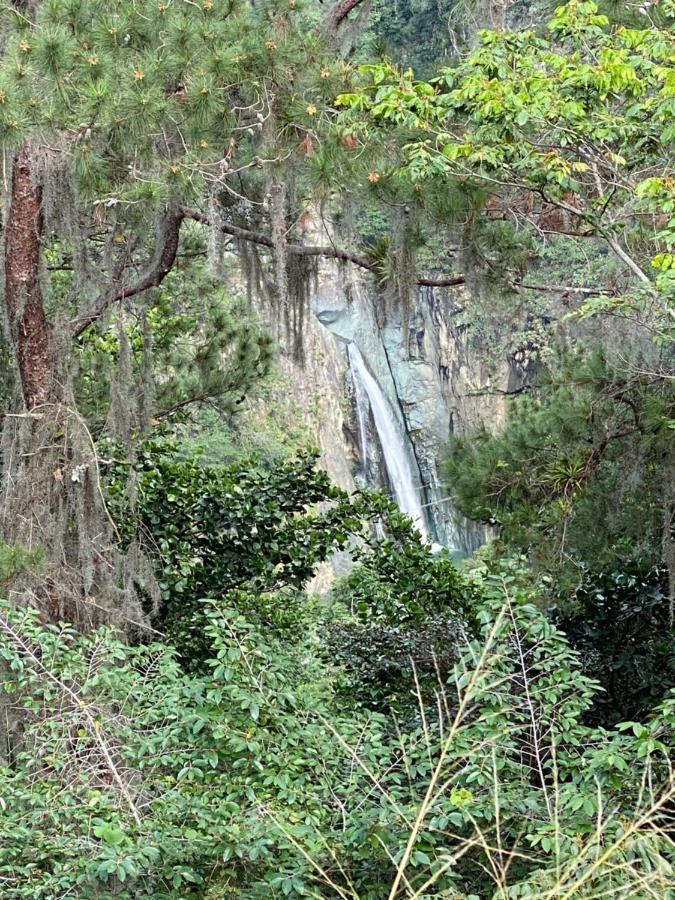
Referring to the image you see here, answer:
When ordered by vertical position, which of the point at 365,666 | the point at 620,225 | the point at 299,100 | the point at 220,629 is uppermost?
the point at 299,100

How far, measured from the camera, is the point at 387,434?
19.4 m

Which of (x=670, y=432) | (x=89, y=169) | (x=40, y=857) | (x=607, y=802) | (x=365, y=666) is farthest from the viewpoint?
(x=365, y=666)

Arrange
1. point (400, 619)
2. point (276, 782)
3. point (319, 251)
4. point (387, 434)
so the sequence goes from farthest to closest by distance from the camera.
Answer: point (387, 434) → point (400, 619) → point (319, 251) → point (276, 782)

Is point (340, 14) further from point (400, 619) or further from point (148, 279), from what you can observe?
point (400, 619)

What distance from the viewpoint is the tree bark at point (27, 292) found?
5184 mm

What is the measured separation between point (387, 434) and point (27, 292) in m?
14.4

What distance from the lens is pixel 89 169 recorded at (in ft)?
14.3

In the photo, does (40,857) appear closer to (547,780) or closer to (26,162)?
(547,780)

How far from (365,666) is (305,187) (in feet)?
9.88

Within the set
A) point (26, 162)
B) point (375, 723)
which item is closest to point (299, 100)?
point (26, 162)

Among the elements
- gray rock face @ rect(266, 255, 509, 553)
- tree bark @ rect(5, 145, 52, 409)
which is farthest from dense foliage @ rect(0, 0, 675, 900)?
gray rock face @ rect(266, 255, 509, 553)

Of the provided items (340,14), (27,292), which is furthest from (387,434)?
(27,292)

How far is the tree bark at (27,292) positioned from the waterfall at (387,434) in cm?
1360

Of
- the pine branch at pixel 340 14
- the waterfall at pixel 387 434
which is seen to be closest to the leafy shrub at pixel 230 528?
the pine branch at pixel 340 14
